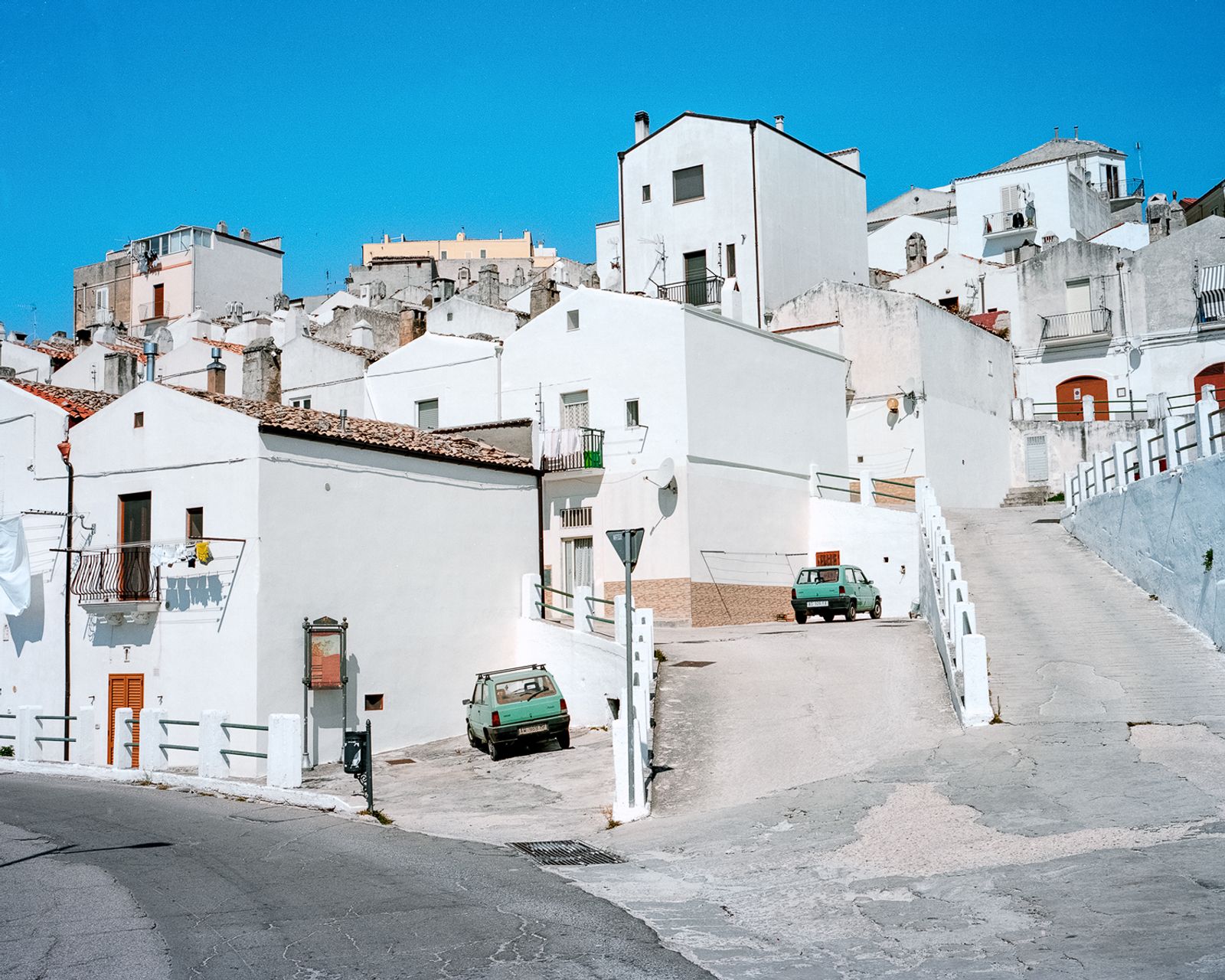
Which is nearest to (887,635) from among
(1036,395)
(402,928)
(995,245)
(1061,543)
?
(1061,543)

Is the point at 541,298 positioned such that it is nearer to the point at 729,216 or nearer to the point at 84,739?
the point at 729,216

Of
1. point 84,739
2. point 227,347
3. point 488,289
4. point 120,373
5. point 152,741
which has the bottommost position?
point 84,739

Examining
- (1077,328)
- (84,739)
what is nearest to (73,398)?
(84,739)

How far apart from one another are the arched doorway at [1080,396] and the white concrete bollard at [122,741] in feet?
103

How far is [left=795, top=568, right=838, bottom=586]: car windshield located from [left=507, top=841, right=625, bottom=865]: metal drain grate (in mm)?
16229

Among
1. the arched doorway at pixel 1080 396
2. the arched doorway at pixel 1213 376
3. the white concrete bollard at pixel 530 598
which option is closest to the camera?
the white concrete bollard at pixel 530 598

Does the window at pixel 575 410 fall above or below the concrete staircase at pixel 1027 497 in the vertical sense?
above

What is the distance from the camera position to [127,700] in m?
25.0

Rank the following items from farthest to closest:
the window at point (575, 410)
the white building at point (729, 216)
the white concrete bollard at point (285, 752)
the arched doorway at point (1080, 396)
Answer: the arched doorway at point (1080, 396) → the white building at point (729, 216) → the window at point (575, 410) → the white concrete bollard at point (285, 752)

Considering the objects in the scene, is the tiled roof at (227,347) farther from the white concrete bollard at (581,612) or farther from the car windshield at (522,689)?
the car windshield at (522,689)

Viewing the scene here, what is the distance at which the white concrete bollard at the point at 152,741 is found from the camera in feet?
68.4

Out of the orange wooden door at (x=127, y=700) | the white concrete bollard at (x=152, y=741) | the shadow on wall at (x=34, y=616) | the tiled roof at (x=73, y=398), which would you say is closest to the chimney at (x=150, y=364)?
the tiled roof at (x=73, y=398)

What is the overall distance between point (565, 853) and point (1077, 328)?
34607mm

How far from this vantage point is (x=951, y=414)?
122ft
